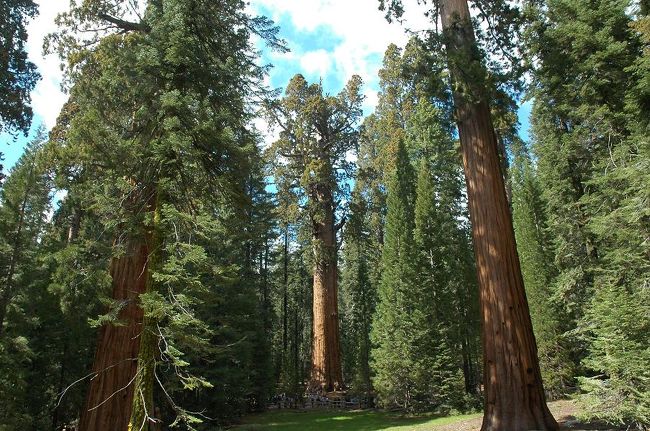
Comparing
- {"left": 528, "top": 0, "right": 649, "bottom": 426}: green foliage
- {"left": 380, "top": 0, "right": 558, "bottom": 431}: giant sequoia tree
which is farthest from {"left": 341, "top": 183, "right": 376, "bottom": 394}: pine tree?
{"left": 380, "top": 0, "right": 558, "bottom": 431}: giant sequoia tree

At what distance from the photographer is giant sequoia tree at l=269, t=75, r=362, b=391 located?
24625 millimetres

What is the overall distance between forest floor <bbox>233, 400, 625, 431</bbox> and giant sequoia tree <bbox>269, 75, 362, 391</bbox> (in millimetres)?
3298

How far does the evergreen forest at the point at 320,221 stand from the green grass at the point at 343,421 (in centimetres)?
81

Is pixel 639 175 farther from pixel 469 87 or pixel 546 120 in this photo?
pixel 546 120

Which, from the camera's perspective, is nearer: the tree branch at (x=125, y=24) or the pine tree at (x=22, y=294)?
the tree branch at (x=125, y=24)

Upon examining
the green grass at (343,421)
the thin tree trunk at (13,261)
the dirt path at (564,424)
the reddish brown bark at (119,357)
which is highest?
the thin tree trunk at (13,261)

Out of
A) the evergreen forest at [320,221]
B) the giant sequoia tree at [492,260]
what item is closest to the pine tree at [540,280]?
the evergreen forest at [320,221]

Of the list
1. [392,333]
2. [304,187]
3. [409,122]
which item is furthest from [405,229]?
[409,122]

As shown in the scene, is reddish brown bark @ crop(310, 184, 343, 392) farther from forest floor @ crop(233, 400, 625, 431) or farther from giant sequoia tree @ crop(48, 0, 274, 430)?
giant sequoia tree @ crop(48, 0, 274, 430)

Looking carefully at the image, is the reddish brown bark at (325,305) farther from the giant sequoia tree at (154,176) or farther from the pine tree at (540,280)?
the giant sequoia tree at (154,176)

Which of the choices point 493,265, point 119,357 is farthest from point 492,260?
point 119,357

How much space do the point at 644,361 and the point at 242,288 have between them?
15.2 metres

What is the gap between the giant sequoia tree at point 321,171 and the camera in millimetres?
24625

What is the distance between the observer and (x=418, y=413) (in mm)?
18359
